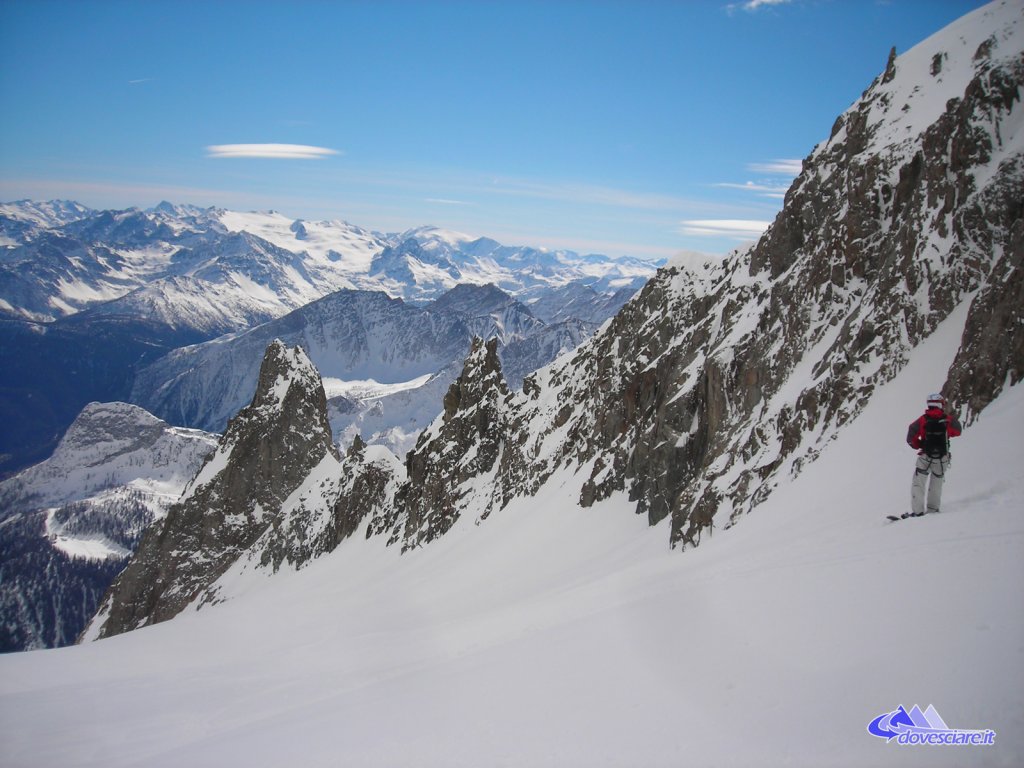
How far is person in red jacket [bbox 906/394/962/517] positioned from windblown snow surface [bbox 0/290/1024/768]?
0.65 meters

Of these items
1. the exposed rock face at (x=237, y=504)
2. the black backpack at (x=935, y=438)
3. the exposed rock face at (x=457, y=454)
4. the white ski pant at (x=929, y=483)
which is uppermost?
the black backpack at (x=935, y=438)

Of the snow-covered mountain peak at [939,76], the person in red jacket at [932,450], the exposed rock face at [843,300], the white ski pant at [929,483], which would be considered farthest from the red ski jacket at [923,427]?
the snow-covered mountain peak at [939,76]

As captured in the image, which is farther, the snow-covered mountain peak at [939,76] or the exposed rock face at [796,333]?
the snow-covered mountain peak at [939,76]

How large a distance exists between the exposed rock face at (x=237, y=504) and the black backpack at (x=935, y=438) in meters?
83.1

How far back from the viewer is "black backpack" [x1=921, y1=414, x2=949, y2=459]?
14.8 meters

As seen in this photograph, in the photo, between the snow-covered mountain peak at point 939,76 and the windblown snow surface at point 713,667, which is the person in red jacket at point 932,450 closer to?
the windblown snow surface at point 713,667

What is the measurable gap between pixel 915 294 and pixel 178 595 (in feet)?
307

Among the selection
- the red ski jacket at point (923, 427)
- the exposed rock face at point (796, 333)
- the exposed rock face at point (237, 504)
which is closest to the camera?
the red ski jacket at point (923, 427)

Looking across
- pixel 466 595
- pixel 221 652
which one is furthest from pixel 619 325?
pixel 221 652

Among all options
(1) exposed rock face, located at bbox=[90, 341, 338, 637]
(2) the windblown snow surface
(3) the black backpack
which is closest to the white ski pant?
(3) the black backpack

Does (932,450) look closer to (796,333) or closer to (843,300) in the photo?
(843,300)

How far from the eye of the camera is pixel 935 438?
48.8 feet

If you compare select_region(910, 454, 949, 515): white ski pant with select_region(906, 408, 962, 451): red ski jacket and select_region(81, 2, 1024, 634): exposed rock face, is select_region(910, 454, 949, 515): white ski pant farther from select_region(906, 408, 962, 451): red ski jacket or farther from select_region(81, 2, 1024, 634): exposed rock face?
select_region(81, 2, 1024, 634): exposed rock face

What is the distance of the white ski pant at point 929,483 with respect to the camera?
14.8 meters
